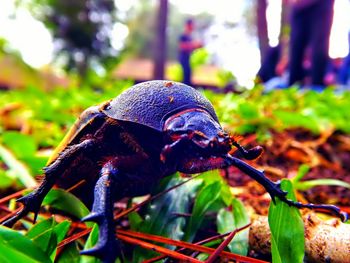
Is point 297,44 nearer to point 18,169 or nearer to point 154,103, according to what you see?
point 18,169

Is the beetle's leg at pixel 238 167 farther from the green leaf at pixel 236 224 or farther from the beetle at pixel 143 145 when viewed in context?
the green leaf at pixel 236 224

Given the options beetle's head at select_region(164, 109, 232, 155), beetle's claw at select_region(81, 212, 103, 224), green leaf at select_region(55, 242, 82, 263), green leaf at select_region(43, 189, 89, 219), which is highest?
beetle's head at select_region(164, 109, 232, 155)

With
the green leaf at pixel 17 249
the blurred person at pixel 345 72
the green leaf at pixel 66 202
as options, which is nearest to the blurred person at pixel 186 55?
the green leaf at pixel 66 202

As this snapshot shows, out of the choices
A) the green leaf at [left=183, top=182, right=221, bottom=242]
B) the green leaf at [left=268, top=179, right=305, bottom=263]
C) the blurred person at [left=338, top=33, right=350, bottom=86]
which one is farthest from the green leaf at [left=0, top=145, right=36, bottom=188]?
the blurred person at [left=338, top=33, right=350, bottom=86]

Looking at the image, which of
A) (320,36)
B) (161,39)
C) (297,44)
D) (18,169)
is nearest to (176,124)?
(18,169)

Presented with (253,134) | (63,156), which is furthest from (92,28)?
(63,156)

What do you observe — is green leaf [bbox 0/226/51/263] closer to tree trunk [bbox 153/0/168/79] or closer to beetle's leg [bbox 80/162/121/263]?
beetle's leg [bbox 80/162/121/263]
